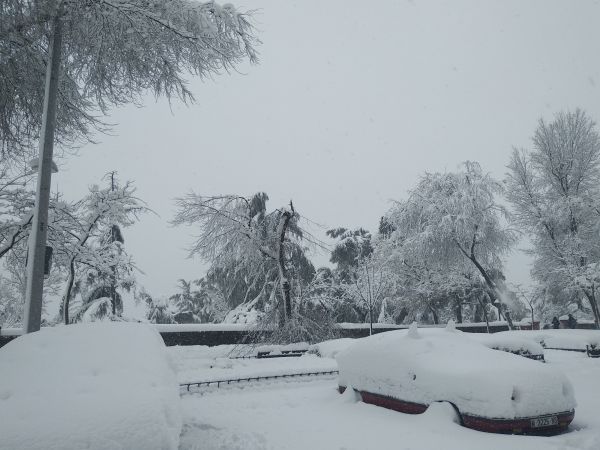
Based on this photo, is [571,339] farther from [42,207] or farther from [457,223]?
[42,207]

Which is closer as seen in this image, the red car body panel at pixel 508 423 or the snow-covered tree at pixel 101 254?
the red car body panel at pixel 508 423

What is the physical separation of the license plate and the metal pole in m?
7.67

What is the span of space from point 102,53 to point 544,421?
987cm

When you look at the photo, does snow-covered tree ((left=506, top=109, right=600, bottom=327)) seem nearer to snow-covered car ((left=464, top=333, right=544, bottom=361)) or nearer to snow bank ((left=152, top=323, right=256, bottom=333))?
snow-covered car ((left=464, top=333, right=544, bottom=361))

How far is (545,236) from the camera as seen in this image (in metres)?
25.3

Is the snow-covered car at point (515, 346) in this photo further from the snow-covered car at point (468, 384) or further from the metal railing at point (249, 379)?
the snow-covered car at point (468, 384)

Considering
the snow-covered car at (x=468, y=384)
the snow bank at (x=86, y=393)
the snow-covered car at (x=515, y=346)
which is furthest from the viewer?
the snow-covered car at (x=515, y=346)

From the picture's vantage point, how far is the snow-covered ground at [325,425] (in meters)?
5.13

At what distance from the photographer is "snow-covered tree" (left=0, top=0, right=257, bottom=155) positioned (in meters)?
7.59

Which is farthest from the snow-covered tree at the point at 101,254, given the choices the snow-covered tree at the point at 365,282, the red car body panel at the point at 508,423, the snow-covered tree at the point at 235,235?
the snow-covered tree at the point at 365,282

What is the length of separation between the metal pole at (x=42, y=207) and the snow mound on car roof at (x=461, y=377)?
5.68 m

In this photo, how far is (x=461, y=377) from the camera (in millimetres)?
5523

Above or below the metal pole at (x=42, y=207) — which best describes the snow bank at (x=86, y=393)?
below

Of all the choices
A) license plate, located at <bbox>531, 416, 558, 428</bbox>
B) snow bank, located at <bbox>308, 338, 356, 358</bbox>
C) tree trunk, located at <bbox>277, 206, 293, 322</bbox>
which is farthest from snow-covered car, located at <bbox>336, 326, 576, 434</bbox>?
tree trunk, located at <bbox>277, 206, 293, 322</bbox>
